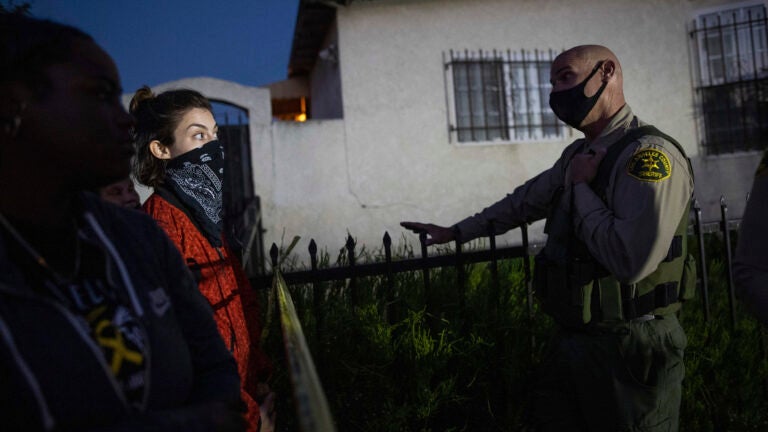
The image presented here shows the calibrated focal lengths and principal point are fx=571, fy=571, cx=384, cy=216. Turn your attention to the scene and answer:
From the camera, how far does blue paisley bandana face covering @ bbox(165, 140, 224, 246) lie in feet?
Result: 6.74

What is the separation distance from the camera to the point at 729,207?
9.54 metres

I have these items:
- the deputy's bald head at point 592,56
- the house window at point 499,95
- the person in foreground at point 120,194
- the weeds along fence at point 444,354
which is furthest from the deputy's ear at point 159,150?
the house window at point 499,95

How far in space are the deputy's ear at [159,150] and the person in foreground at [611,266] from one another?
158 centimetres

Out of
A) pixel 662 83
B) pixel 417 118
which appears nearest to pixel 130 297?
pixel 417 118

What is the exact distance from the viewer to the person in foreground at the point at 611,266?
2023 mm

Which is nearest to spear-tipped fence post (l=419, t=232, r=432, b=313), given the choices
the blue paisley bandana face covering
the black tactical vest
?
the black tactical vest

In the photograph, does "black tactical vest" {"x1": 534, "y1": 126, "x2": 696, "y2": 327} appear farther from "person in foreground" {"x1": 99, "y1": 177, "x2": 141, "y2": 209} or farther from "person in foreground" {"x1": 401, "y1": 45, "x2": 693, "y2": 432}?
"person in foreground" {"x1": 99, "y1": 177, "x2": 141, "y2": 209}

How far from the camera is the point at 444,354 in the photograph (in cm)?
290

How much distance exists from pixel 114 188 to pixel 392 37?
7306 millimetres

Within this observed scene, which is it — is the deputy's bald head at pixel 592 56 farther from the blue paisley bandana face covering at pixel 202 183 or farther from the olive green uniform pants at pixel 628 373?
the blue paisley bandana face covering at pixel 202 183

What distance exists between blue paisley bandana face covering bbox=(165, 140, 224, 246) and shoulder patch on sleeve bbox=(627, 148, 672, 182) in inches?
60.1

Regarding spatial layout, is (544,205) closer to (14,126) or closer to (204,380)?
(204,380)

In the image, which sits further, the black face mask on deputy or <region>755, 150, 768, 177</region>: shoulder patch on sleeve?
the black face mask on deputy

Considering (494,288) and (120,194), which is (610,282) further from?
(120,194)
